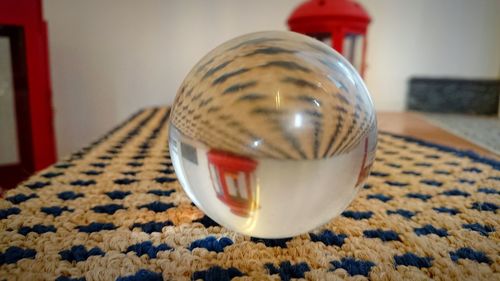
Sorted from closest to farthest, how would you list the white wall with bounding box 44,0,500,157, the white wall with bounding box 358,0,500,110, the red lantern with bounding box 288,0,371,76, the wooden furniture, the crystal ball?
the crystal ball
the wooden furniture
the red lantern with bounding box 288,0,371,76
the white wall with bounding box 44,0,500,157
the white wall with bounding box 358,0,500,110

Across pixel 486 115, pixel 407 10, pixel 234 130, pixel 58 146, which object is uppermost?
pixel 407 10

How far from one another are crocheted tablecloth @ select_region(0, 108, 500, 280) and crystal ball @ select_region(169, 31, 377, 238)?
34 millimetres

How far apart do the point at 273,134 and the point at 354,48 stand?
1306mm

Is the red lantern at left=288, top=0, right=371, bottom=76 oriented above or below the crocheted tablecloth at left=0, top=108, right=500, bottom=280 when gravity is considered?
above

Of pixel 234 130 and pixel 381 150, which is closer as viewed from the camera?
pixel 234 130

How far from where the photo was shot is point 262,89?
300mm

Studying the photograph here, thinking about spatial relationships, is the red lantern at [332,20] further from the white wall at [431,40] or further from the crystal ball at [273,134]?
the crystal ball at [273,134]

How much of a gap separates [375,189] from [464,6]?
1594 millimetres

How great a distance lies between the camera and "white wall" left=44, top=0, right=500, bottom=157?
1.61m

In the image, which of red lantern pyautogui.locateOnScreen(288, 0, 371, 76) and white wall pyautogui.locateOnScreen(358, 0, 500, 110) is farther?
white wall pyautogui.locateOnScreen(358, 0, 500, 110)

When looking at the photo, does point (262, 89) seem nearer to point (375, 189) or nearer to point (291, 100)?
point (291, 100)

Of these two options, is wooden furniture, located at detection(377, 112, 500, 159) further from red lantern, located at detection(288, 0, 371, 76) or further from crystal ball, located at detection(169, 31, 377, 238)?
crystal ball, located at detection(169, 31, 377, 238)

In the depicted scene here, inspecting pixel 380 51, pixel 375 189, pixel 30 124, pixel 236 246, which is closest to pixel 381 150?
pixel 375 189

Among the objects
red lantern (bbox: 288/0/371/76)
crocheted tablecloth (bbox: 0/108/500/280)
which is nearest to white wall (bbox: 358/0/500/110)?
red lantern (bbox: 288/0/371/76)
